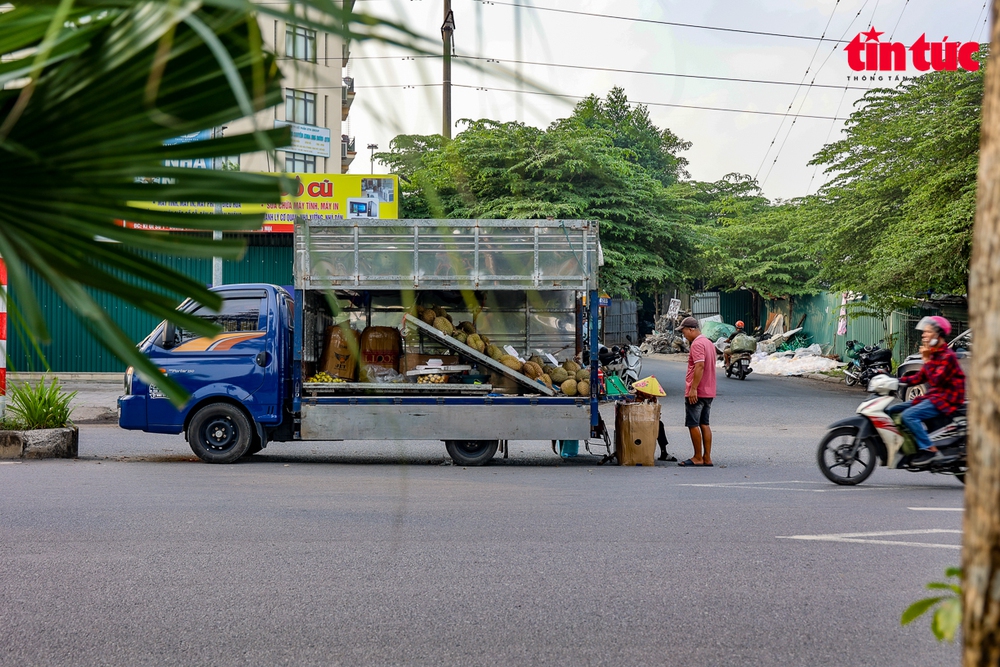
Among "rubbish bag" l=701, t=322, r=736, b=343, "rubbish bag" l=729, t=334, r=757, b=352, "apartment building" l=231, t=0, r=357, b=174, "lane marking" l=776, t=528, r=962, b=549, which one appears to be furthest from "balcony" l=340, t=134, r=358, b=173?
"rubbish bag" l=701, t=322, r=736, b=343

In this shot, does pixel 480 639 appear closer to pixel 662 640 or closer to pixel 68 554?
pixel 662 640

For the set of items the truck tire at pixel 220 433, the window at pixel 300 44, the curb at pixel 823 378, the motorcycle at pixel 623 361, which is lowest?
the curb at pixel 823 378

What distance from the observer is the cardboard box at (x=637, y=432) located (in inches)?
410

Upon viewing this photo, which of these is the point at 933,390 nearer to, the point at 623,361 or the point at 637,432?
the point at 637,432

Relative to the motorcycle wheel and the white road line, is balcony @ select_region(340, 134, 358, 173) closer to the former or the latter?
the white road line

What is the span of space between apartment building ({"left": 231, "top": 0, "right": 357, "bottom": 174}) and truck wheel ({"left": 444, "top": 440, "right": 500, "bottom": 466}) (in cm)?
962

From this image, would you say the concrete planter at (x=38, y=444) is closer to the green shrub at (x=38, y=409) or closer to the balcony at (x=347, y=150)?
the green shrub at (x=38, y=409)

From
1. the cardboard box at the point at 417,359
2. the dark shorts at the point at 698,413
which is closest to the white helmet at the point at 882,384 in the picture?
the dark shorts at the point at 698,413

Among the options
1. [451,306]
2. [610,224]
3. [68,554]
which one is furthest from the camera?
[610,224]

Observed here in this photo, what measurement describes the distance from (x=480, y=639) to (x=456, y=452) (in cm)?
619

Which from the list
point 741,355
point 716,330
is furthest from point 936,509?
point 716,330

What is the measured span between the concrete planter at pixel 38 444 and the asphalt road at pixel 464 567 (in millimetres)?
790

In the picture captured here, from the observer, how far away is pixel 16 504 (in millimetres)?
7137

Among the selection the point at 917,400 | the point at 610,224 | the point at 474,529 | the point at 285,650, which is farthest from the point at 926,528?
the point at 610,224
